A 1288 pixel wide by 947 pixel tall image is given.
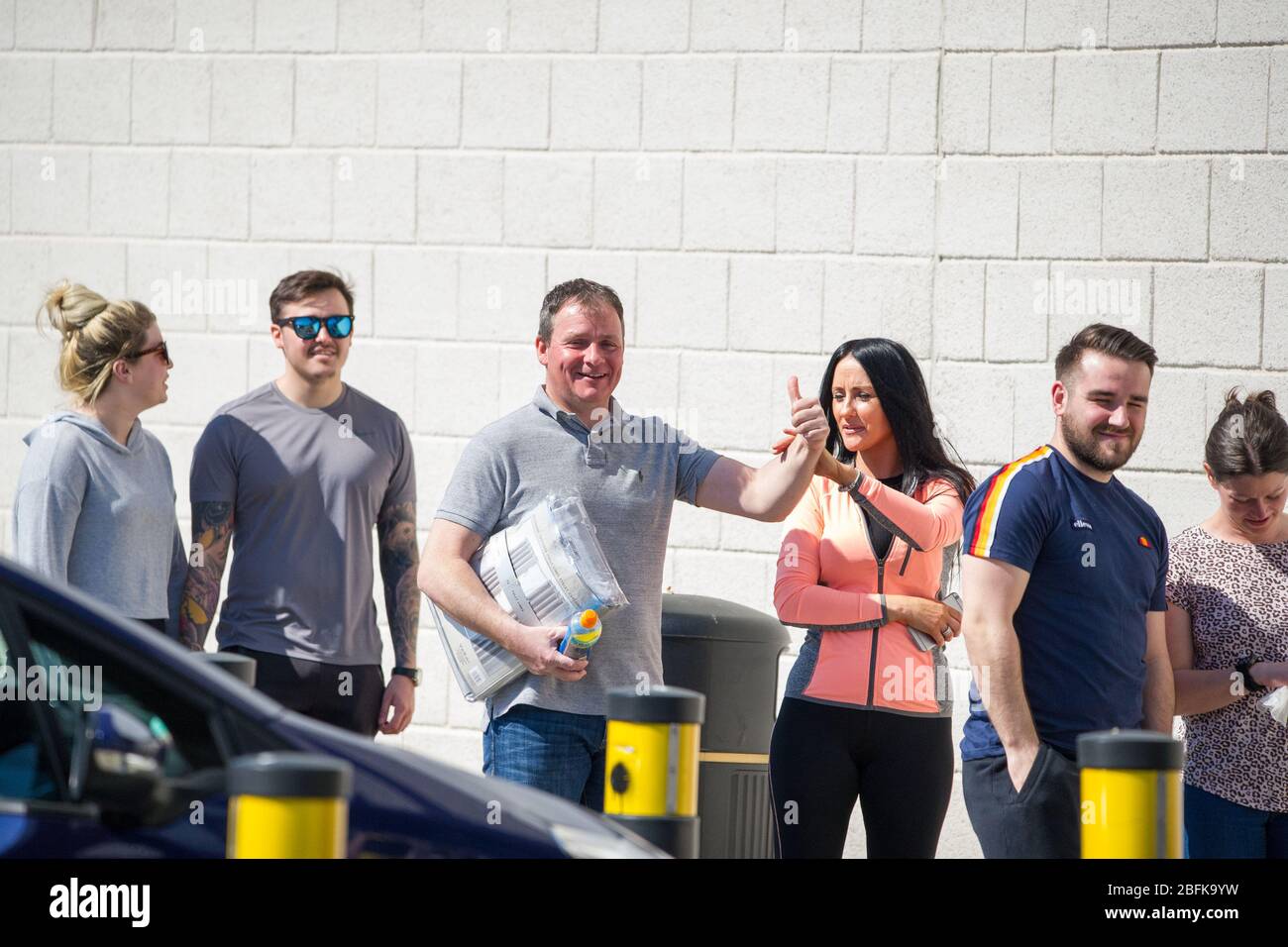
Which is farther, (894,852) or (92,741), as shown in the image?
(894,852)

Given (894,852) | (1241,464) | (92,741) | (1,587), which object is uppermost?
(1241,464)

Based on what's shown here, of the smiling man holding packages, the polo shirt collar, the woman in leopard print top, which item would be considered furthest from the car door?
the woman in leopard print top

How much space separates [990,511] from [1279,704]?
129cm

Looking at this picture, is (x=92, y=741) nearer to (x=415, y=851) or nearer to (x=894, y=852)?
(x=415, y=851)

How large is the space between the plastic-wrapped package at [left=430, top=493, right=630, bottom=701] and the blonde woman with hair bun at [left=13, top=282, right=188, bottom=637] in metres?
1.15

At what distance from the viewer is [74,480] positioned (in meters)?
4.70

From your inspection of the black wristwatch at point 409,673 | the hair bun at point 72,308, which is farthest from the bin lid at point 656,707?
the hair bun at point 72,308

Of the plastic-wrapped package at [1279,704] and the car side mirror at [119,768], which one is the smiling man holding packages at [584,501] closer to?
the plastic-wrapped package at [1279,704]

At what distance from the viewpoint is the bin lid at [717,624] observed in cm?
500

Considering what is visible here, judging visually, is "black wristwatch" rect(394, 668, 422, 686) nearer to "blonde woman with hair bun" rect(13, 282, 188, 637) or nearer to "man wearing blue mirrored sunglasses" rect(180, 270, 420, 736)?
"man wearing blue mirrored sunglasses" rect(180, 270, 420, 736)

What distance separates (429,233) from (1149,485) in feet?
10.6

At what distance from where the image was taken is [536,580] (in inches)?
164

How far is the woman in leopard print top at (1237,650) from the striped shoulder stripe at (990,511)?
0.99 metres
